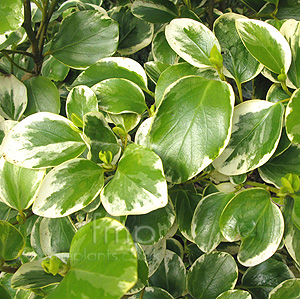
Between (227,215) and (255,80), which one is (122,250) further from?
(255,80)

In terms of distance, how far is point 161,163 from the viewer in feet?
1.35

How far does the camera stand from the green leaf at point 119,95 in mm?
548

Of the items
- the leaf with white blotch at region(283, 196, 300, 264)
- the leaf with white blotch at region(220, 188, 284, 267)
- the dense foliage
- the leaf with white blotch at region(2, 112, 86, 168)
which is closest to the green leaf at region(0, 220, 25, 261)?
the dense foliage

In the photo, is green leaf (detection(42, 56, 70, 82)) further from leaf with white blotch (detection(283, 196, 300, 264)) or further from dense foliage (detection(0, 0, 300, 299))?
leaf with white blotch (detection(283, 196, 300, 264))

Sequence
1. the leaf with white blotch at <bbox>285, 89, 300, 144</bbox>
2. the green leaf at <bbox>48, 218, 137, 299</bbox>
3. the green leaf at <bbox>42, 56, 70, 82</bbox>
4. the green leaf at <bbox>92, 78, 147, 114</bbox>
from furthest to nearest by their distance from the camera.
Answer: the green leaf at <bbox>42, 56, 70, 82</bbox>, the green leaf at <bbox>92, 78, 147, 114</bbox>, the leaf with white blotch at <bbox>285, 89, 300, 144</bbox>, the green leaf at <bbox>48, 218, 137, 299</bbox>

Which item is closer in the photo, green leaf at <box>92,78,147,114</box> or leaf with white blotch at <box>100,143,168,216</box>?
leaf with white blotch at <box>100,143,168,216</box>

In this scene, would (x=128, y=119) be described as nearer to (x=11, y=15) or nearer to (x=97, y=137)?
(x=97, y=137)

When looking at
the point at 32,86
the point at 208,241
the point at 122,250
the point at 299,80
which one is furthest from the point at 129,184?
the point at 32,86

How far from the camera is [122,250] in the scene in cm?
35

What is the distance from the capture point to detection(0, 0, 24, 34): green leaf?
0.51 m

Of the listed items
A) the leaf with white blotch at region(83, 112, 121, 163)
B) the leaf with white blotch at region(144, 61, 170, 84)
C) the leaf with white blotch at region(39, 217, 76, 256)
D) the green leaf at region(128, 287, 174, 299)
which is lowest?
the green leaf at region(128, 287, 174, 299)

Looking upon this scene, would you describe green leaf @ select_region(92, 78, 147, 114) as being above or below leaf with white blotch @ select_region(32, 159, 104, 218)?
above

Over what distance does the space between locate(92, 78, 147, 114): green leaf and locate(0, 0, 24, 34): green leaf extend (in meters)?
0.16

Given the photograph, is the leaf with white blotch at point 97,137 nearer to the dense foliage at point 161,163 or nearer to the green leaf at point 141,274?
the dense foliage at point 161,163
